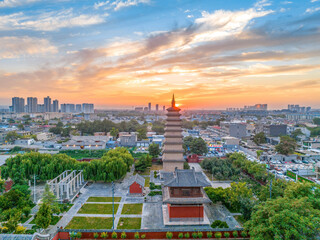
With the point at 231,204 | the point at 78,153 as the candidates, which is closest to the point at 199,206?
the point at 231,204

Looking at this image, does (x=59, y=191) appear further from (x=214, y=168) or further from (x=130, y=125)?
(x=130, y=125)

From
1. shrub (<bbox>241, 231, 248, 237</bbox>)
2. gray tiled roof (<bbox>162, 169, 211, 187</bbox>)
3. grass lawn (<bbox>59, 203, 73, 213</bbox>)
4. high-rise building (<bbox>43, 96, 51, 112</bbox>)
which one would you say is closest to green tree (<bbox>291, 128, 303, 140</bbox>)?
gray tiled roof (<bbox>162, 169, 211, 187</bbox>)

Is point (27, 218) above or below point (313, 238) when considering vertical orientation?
below

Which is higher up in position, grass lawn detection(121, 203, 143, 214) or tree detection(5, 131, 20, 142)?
tree detection(5, 131, 20, 142)

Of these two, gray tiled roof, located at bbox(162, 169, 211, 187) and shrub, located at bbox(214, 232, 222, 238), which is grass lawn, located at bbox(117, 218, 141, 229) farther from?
shrub, located at bbox(214, 232, 222, 238)

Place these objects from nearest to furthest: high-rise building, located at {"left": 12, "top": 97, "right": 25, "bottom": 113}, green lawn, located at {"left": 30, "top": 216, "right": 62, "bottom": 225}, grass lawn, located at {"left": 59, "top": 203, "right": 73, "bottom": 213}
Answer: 1. green lawn, located at {"left": 30, "top": 216, "right": 62, "bottom": 225}
2. grass lawn, located at {"left": 59, "top": 203, "right": 73, "bottom": 213}
3. high-rise building, located at {"left": 12, "top": 97, "right": 25, "bottom": 113}

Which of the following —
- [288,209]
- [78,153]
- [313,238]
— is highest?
[288,209]

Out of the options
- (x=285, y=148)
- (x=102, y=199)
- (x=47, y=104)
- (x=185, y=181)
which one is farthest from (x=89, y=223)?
(x=47, y=104)
